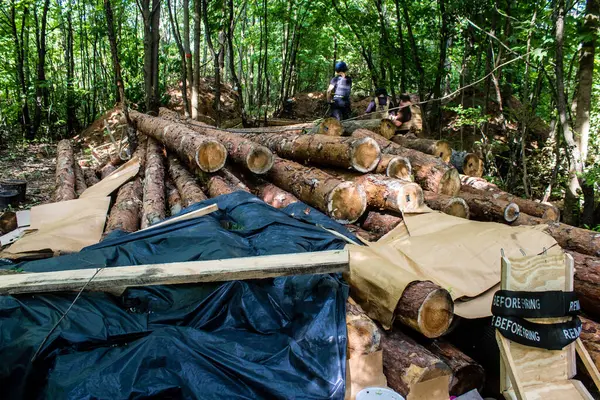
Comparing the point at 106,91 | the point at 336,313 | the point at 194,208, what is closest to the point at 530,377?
the point at 336,313

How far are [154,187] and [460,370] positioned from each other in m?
4.73

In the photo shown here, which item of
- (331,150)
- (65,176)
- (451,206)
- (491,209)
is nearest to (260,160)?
(331,150)

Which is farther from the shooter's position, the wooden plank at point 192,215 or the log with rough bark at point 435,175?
the log with rough bark at point 435,175

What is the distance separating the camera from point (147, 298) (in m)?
2.57

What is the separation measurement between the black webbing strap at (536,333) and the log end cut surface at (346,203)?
7.43 feet

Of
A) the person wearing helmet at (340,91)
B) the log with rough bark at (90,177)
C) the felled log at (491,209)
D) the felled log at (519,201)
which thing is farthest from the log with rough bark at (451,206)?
the log with rough bark at (90,177)

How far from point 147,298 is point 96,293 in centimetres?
30

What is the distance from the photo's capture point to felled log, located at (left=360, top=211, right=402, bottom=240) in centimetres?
426

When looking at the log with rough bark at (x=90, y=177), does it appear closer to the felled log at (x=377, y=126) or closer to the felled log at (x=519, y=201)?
the felled log at (x=377, y=126)

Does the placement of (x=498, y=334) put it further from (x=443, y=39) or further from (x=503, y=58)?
(x=443, y=39)

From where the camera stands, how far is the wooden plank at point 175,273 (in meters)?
2.39

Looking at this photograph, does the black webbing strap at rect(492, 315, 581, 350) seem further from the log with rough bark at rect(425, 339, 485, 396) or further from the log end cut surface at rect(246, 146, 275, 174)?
the log end cut surface at rect(246, 146, 275, 174)

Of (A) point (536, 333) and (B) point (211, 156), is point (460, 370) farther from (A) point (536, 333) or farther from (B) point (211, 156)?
(B) point (211, 156)

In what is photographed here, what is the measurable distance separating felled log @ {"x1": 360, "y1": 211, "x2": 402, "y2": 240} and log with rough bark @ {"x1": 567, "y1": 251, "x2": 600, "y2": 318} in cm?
163
